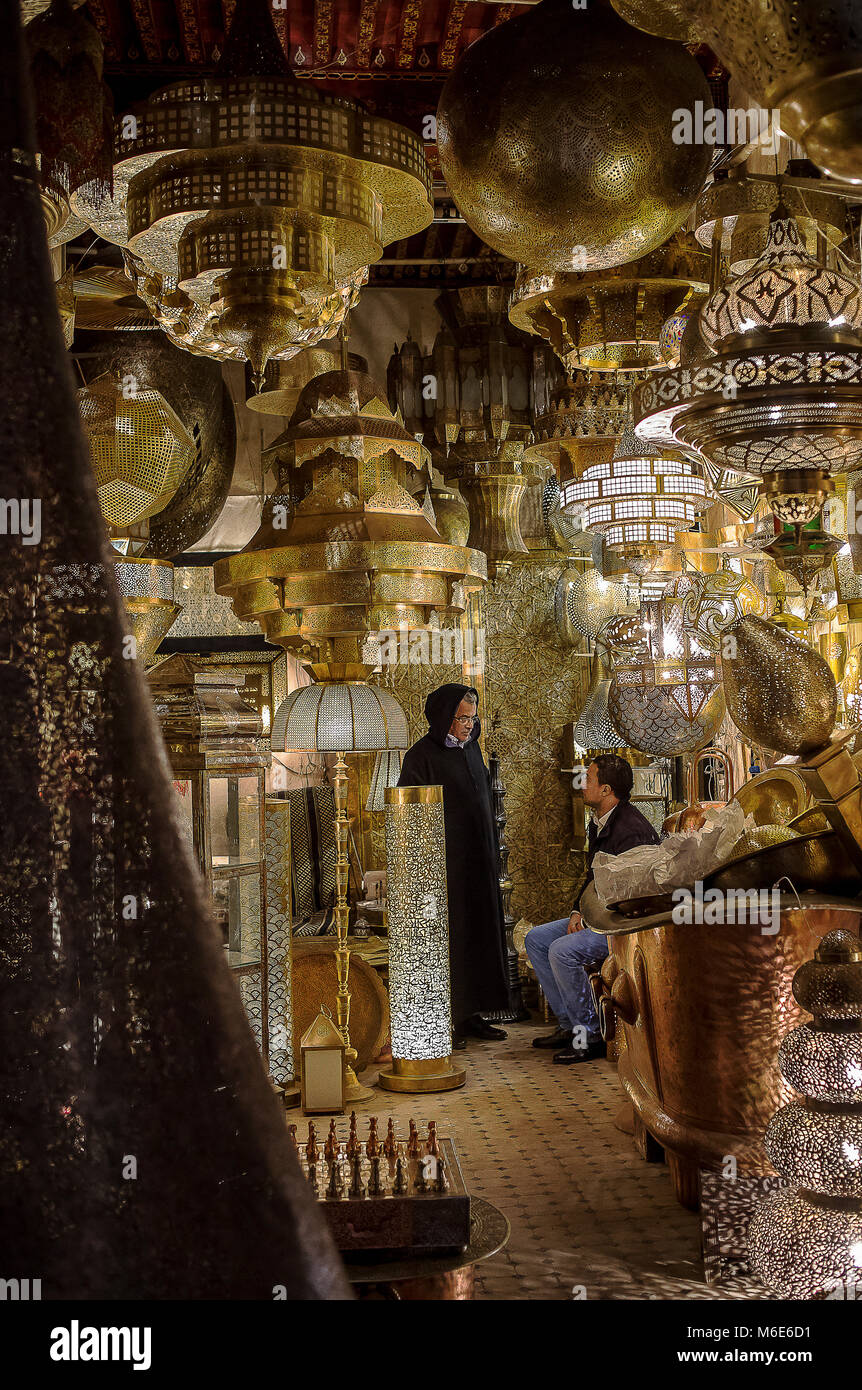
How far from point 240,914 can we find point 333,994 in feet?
4.34

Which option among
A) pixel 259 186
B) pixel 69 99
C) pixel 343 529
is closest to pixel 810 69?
pixel 259 186

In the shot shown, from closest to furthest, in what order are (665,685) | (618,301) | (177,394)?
(618,301)
(177,394)
(665,685)

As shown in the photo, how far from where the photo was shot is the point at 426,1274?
2797mm

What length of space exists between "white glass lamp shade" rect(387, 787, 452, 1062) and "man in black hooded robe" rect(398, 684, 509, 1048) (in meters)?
0.86

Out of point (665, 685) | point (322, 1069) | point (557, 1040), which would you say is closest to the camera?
point (665, 685)

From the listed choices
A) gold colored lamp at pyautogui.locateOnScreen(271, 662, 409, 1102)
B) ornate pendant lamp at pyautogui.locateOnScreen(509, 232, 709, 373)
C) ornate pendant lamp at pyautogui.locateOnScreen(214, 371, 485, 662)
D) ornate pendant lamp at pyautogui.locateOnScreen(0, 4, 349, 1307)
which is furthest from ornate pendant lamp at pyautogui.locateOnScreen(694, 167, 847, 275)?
gold colored lamp at pyautogui.locateOnScreen(271, 662, 409, 1102)

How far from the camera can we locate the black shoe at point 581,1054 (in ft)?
20.2

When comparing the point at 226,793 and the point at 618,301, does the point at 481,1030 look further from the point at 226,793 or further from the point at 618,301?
the point at 618,301

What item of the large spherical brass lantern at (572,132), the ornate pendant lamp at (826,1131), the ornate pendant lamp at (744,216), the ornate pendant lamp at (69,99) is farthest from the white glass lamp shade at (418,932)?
the large spherical brass lantern at (572,132)
